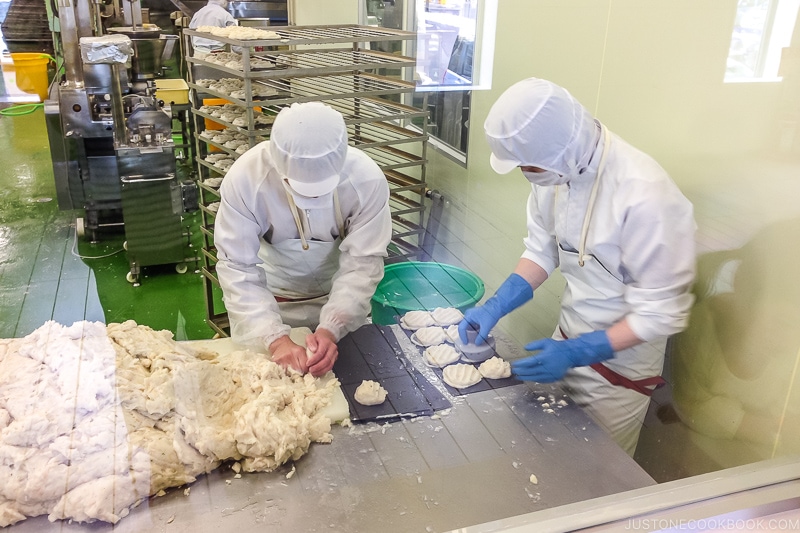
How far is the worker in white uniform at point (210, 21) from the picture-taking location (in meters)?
2.31

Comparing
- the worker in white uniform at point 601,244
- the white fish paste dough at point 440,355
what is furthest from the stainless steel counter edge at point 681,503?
the white fish paste dough at point 440,355

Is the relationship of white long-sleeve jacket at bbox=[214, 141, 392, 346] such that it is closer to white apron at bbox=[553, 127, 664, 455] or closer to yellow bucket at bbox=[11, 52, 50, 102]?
white apron at bbox=[553, 127, 664, 455]

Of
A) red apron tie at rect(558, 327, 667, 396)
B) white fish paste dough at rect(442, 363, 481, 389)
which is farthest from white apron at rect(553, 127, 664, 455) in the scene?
white fish paste dough at rect(442, 363, 481, 389)

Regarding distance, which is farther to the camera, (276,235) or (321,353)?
(276,235)

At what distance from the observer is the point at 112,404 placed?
1152 millimetres

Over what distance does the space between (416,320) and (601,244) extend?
0.59 metres

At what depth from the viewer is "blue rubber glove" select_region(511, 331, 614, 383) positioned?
1386 mm

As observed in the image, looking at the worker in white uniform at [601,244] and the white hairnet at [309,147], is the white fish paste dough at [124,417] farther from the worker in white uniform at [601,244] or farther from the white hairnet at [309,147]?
the worker in white uniform at [601,244]

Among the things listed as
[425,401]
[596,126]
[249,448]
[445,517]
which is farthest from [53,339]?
[596,126]

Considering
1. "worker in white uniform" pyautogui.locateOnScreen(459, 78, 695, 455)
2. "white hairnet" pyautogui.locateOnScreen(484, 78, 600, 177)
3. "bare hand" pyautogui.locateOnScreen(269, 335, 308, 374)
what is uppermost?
"white hairnet" pyautogui.locateOnScreen(484, 78, 600, 177)

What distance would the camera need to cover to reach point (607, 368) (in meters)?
1.45

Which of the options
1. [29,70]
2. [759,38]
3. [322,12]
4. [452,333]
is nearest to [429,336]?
[452,333]

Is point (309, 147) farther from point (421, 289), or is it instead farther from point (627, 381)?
point (627, 381)

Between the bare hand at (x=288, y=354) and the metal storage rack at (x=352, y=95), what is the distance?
16.1 inches
